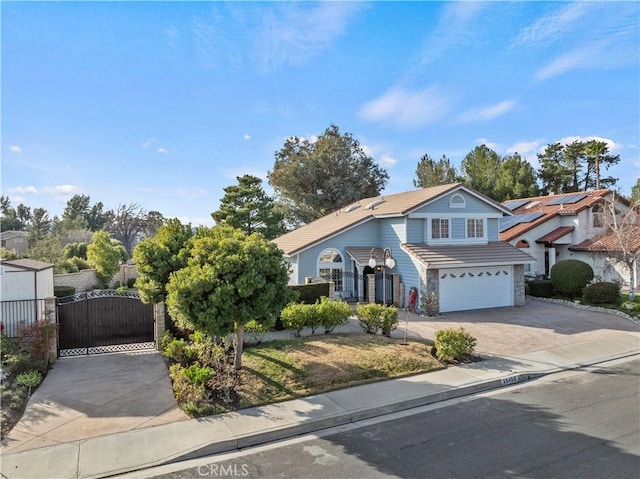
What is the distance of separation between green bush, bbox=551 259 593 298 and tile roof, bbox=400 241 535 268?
2737 millimetres

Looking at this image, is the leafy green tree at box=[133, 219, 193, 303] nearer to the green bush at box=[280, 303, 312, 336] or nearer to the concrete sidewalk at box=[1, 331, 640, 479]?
the green bush at box=[280, 303, 312, 336]

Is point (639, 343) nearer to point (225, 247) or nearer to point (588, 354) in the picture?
point (588, 354)

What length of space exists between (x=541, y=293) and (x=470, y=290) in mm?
5856

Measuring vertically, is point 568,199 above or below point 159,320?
above

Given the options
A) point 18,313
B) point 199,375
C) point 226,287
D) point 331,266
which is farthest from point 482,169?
point 18,313

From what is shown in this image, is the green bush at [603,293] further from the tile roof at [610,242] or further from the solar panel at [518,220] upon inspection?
the solar panel at [518,220]

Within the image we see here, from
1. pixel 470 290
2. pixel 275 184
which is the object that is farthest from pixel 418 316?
pixel 275 184

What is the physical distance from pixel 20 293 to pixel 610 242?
2854 centimetres

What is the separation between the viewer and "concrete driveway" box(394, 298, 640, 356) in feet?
45.5

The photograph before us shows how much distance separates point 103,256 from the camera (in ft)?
94.2

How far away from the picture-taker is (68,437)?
24.3 ft

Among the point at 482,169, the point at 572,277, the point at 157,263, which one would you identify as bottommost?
the point at 572,277

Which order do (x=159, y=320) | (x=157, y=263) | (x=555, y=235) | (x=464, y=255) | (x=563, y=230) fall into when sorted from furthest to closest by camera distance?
(x=563, y=230), (x=555, y=235), (x=464, y=255), (x=159, y=320), (x=157, y=263)

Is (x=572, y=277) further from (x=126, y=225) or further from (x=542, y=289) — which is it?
(x=126, y=225)
